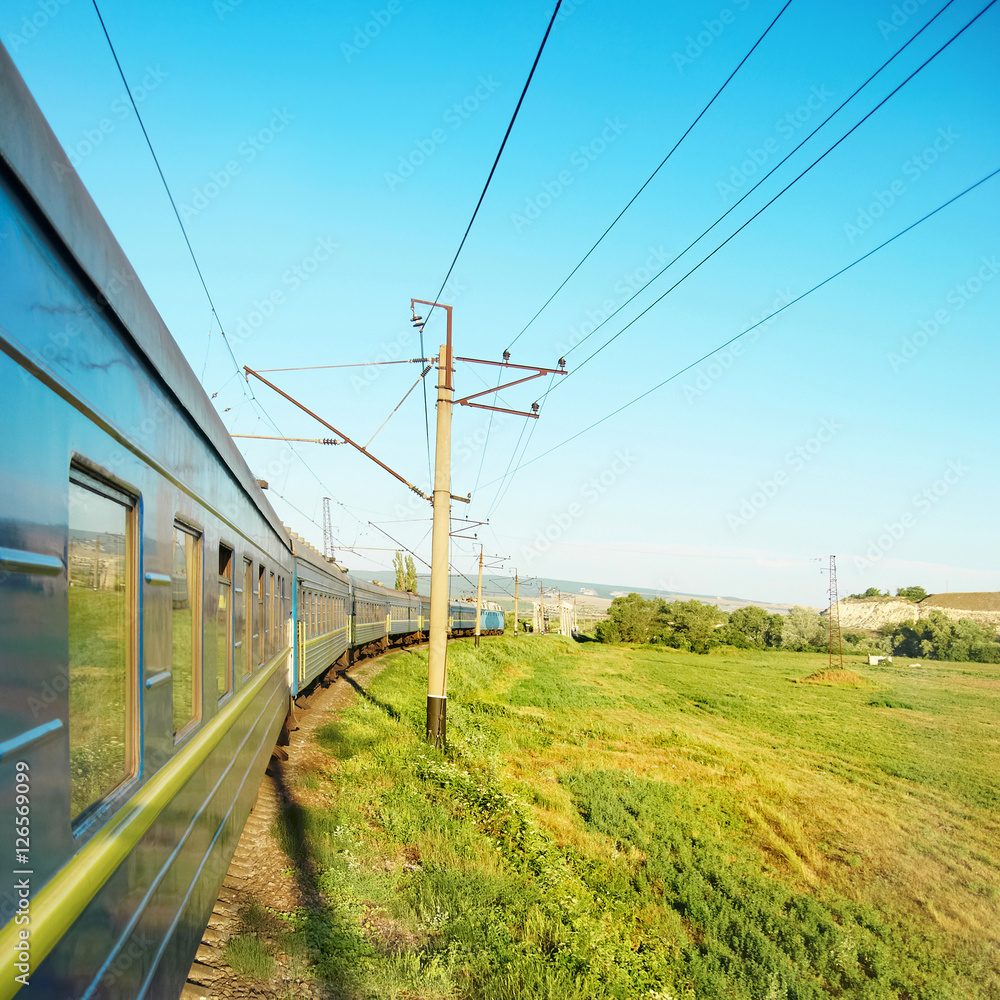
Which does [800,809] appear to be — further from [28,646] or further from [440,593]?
[28,646]

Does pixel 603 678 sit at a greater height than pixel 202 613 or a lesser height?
lesser

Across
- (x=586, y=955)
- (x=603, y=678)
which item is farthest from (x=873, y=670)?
(x=586, y=955)

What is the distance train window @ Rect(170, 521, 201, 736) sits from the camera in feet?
10.1

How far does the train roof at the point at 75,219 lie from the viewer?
143cm

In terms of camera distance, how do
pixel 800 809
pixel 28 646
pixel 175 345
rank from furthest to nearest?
pixel 800 809 → pixel 175 345 → pixel 28 646

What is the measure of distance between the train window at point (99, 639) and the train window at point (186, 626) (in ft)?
1.92

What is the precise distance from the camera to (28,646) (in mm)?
1553

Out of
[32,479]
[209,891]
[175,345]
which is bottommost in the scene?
[209,891]

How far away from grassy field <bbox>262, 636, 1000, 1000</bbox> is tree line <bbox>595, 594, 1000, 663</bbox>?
35.7m

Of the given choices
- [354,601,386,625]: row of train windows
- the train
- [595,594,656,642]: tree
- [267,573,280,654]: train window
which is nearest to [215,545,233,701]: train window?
the train

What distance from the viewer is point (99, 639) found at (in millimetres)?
2104

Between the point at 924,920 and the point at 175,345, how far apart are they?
8.28m

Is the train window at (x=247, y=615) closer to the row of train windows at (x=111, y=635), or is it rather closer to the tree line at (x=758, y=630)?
the row of train windows at (x=111, y=635)

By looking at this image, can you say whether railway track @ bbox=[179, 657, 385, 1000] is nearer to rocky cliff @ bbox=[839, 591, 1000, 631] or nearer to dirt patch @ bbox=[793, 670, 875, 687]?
dirt patch @ bbox=[793, 670, 875, 687]
